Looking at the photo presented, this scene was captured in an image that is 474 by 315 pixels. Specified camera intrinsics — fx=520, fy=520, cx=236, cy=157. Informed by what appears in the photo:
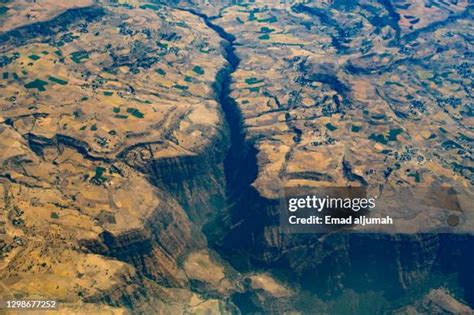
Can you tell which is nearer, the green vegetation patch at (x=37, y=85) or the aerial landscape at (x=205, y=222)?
the aerial landscape at (x=205, y=222)

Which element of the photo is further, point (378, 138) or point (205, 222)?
point (378, 138)

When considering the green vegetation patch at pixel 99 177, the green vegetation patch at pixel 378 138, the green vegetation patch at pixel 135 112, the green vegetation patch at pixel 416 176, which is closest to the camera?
the green vegetation patch at pixel 99 177

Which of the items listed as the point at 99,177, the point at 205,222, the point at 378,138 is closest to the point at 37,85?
the point at 99,177

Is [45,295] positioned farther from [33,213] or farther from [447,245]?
[447,245]

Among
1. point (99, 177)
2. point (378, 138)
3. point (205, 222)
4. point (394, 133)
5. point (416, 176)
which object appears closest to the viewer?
point (99, 177)

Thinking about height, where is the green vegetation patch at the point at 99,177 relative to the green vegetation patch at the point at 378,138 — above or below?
above

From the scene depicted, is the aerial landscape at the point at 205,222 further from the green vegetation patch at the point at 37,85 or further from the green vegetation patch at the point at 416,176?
the green vegetation patch at the point at 37,85

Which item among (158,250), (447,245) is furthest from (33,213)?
(447,245)

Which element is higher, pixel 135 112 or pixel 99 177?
pixel 135 112

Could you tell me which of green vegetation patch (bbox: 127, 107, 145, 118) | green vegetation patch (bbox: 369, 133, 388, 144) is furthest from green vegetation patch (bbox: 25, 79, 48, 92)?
green vegetation patch (bbox: 369, 133, 388, 144)

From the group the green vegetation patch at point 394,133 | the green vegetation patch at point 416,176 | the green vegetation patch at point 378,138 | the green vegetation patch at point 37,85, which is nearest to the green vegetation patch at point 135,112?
the green vegetation patch at point 37,85

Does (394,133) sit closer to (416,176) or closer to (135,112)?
(416,176)
